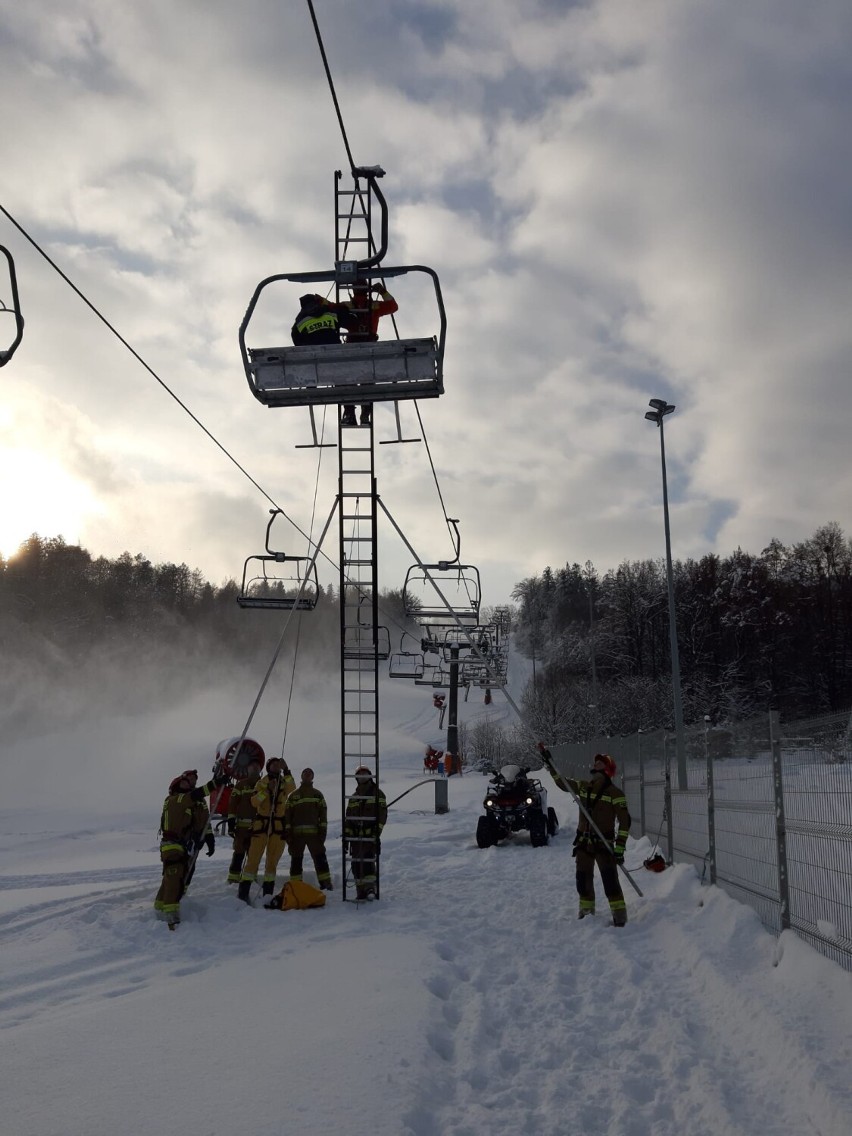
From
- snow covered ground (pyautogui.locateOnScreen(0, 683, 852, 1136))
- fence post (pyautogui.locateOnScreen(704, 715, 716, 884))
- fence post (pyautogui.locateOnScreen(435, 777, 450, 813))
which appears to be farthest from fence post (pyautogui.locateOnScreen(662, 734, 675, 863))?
fence post (pyautogui.locateOnScreen(435, 777, 450, 813))

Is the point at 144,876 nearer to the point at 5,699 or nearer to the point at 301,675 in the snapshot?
the point at 5,699

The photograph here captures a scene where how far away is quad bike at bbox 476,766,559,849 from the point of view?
16.3 metres

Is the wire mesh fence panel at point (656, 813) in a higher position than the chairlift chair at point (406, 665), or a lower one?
lower

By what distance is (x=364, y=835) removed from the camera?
10906 mm

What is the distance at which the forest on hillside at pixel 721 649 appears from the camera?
60.1m

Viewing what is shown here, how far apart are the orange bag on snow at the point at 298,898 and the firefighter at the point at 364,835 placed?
1.75 ft

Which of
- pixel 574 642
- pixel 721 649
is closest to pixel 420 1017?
pixel 721 649

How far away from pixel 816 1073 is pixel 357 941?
4686 mm

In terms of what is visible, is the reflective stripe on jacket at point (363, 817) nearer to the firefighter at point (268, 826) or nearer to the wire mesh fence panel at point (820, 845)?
the firefighter at point (268, 826)

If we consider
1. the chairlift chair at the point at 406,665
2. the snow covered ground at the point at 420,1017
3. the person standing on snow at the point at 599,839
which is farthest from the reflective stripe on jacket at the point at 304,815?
the chairlift chair at the point at 406,665

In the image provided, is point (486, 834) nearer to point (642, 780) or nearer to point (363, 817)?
point (642, 780)

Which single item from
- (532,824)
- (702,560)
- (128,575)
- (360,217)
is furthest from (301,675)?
(360,217)

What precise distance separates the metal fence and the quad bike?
501 cm

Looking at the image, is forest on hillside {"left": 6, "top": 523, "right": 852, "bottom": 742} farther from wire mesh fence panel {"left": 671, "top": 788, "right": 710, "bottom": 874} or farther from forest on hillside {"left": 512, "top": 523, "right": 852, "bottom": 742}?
wire mesh fence panel {"left": 671, "top": 788, "right": 710, "bottom": 874}
